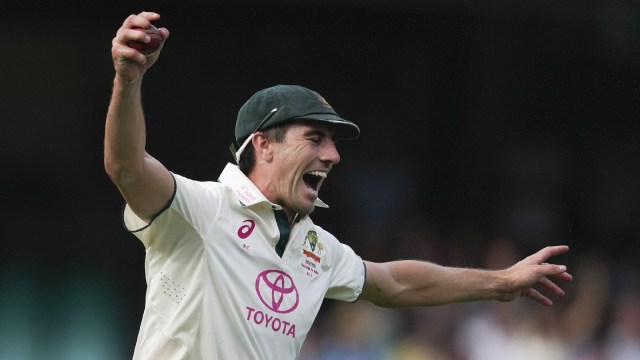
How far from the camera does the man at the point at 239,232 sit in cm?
408

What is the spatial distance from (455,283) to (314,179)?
1.01 m

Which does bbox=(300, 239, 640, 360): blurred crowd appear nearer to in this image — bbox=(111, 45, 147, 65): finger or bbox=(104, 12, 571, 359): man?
bbox=(104, 12, 571, 359): man

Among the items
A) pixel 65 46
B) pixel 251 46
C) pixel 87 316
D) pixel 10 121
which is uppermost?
pixel 251 46

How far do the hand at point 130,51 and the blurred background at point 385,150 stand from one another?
17.3 feet

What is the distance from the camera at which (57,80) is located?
32.8ft

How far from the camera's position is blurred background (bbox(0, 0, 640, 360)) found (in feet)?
30.7

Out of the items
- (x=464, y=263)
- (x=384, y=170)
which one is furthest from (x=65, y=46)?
(x=464, y=263)

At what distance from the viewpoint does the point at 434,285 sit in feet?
18.8

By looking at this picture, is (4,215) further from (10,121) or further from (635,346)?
(635,346)

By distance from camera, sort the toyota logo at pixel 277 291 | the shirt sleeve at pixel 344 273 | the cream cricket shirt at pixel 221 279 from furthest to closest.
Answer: the shirt sleeve at pixel 344 273 → the toyota logo at pixel 277 291 → the cream cricket shirt at pixel 221 279

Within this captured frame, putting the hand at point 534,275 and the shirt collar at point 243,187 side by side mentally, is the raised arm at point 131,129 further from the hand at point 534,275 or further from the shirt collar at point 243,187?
the hand at point 534,275

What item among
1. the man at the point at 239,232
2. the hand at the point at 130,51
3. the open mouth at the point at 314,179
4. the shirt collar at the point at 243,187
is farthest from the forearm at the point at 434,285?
the hand at the point at 130,51

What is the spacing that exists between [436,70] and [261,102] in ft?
20.1

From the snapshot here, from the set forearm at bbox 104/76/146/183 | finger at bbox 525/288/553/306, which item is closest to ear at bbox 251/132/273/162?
forearm at bbox 104/76/146/183
